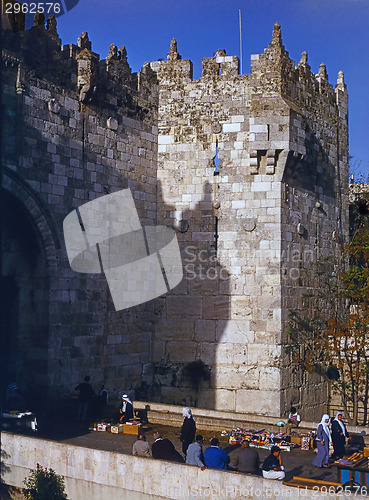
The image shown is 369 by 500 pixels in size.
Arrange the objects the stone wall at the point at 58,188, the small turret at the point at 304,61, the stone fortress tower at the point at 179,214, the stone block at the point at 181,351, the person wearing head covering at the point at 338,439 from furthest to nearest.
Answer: the small turret at the point at 304,61
the stone block at the point at 181,351
the stone fortress tower at the point at 179,214
the stone wall at the point at 58,188
the person wearing head covering at the point at 338,439

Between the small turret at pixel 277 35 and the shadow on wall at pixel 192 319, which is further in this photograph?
the small turret at pixel 277 35

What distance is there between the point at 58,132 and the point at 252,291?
5.99 metres

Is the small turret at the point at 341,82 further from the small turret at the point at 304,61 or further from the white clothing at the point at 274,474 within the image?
the white clothing at the point at 274,474

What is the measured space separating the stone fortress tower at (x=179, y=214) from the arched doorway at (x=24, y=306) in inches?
1.3

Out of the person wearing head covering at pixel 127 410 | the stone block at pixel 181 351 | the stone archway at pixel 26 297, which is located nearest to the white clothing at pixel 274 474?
the person wearing head covering at pixel 127 410

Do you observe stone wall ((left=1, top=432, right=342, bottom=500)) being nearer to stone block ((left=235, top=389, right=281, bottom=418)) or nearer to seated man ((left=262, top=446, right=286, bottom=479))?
seated man ((left=262, top=446, right=286, bottom=479))

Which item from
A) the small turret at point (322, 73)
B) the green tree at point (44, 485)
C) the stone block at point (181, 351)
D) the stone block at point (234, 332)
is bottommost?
the green tree at point (44, 485)

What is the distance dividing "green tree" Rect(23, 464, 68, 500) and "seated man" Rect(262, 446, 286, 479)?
339cm

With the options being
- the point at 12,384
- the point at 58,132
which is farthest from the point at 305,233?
the point at 12,384

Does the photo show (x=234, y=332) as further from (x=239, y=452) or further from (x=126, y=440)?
(x=239, y=452)

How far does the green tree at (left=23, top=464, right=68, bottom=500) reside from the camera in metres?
11.1

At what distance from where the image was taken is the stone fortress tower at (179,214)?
14766 millimetres

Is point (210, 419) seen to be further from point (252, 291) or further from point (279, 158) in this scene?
point (279, 158)

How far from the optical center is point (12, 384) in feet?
46.0
